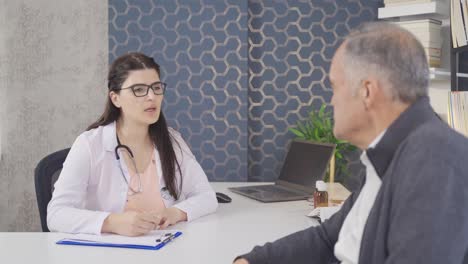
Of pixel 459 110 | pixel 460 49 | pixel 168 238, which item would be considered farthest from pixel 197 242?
pixel 460 49

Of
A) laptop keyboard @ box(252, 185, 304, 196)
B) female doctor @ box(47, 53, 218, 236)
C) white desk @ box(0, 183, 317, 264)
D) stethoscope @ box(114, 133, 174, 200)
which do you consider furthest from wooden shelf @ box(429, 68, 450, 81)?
stethoscope @ box(114, 133, 174, 200)

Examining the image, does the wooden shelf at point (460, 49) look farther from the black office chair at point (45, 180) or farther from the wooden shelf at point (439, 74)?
the black office chair at point (45, 180)

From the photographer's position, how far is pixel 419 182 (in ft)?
3.25

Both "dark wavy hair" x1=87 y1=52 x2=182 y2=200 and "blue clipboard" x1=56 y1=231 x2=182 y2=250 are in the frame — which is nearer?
"blue clipboard" x1=56 y1=231 x2=182 y2=250

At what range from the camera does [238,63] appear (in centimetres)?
353

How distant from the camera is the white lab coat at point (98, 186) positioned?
6.79 ft

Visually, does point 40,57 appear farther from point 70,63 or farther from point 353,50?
point 353,50

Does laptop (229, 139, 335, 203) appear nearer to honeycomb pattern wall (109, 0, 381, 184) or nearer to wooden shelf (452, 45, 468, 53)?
honeycomb pattern wall (109, 0, 381, 184)

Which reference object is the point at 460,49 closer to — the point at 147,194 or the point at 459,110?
the point at 459,110

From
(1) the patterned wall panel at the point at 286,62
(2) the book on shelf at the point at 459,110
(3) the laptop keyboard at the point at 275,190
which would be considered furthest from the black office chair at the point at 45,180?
(2) the book on shelf at the point at 459,110

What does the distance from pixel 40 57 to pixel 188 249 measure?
2.39 meters

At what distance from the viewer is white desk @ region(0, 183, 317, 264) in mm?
1652

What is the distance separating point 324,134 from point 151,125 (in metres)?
1.27

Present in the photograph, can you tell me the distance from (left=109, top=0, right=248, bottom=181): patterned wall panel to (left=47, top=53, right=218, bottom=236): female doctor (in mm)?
1085
